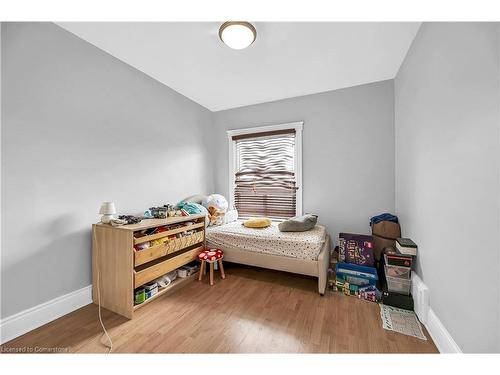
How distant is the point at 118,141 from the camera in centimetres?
203

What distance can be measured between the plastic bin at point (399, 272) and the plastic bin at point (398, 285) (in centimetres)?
3

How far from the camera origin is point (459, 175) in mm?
1111

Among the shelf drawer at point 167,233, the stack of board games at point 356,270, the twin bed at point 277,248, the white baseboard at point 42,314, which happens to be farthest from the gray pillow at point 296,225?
the white baseboard at point 42,314

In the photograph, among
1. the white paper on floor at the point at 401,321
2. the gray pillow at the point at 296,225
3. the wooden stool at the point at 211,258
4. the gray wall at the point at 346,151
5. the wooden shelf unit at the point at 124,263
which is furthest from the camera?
the gray wall at the point at 346,151

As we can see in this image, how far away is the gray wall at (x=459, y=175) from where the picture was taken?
2.95 ft

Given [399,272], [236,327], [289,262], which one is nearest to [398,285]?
[399,272]

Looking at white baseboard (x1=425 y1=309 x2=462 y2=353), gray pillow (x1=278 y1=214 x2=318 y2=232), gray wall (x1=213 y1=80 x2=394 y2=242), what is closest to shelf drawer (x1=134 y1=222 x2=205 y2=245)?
gray pillow (x1=278 y1=214 x2=318 y2=232)

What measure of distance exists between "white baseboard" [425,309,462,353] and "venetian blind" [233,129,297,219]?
1.81m

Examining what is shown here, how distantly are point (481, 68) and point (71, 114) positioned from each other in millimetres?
2871

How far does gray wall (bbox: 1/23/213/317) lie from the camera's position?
1.38 meters

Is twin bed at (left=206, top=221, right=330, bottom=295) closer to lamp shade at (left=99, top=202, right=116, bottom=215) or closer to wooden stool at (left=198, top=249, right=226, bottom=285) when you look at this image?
wooden stool at (left=198, top=249, right=226, bottom=285)

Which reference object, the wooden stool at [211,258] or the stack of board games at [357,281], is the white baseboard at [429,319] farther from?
the wooden stool at [211,258]

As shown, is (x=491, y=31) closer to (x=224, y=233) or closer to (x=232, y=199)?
(x=224, y=233)
